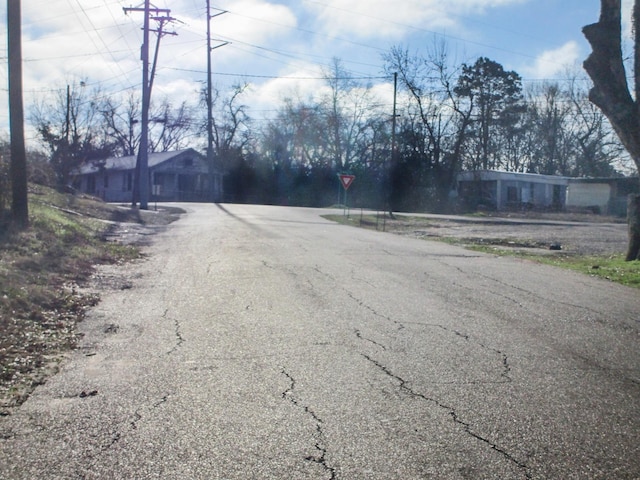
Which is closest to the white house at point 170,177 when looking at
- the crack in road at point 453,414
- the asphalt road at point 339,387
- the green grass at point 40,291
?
the green grass at point 40,291

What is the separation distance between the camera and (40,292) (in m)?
8.79

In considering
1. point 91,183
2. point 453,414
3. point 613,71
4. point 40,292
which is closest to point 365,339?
point 453,414

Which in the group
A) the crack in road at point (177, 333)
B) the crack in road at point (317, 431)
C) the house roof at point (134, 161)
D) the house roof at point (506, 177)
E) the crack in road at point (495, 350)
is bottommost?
the crack in road at point (317, 431)

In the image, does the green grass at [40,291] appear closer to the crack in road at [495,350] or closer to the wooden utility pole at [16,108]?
the wooden utility pole at [16,108]

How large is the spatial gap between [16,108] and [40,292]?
24.1 ft

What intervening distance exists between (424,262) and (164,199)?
4942 cm

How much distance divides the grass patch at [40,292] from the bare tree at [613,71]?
10.7m

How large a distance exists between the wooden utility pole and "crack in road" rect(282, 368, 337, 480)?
10692 millimetres

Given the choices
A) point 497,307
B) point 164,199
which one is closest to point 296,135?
point 164,199

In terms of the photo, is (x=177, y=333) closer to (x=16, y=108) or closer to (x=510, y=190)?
(x=16, y=108)

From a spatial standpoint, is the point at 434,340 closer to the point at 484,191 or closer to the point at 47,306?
the point at 47,306

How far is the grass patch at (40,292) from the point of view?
19.3ft

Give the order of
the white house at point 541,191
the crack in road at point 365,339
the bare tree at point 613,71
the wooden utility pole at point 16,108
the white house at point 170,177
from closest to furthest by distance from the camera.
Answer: the crack in road at point 365,339, the bare tree at point 613,71, the wooden utility pole at point 16,108, the white house at point 541,191, the white house at point 170,177

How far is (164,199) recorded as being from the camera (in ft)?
197
